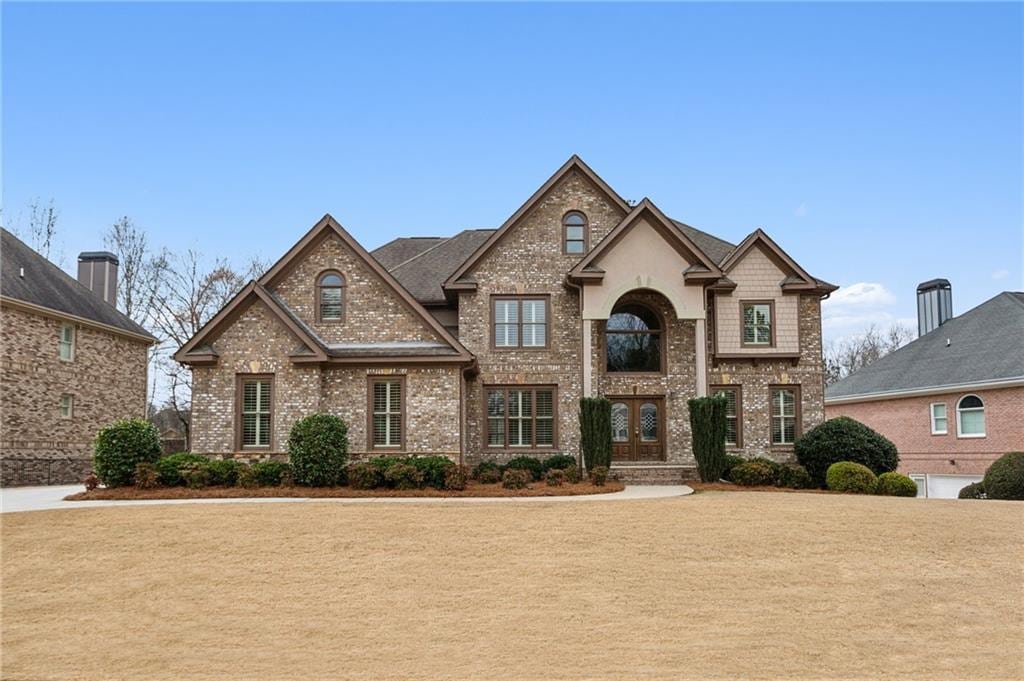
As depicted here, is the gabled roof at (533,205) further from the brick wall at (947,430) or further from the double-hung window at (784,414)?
Result: the brick wall at (947,430)

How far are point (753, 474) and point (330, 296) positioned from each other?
1289 cm

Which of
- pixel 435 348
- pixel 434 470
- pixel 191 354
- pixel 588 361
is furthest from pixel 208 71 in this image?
pixel 588 361

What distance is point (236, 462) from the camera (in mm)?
19500

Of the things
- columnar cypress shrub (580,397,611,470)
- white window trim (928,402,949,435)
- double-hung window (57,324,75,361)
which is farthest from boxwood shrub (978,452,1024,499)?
double-hung window (57,324,75,361)

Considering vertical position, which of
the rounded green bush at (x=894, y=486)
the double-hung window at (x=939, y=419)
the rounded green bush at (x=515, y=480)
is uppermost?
the double-hung window at (x=939, y=419)

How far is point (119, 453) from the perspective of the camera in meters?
18.7

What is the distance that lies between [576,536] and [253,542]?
207 inches

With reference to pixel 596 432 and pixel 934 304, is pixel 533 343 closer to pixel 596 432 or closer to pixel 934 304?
pixel 596 432

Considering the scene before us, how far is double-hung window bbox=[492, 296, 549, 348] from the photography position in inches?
966

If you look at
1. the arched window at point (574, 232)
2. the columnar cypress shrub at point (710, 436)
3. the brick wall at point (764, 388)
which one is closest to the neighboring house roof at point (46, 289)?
the arched window at point (574, 232)

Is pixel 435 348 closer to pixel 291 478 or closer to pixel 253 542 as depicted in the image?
pixel 291 478

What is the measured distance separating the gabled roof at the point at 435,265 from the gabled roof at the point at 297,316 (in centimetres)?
269

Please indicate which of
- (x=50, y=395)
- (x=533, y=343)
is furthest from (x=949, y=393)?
(x=50, y=395)

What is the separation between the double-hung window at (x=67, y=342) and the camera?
27484 millimetres
